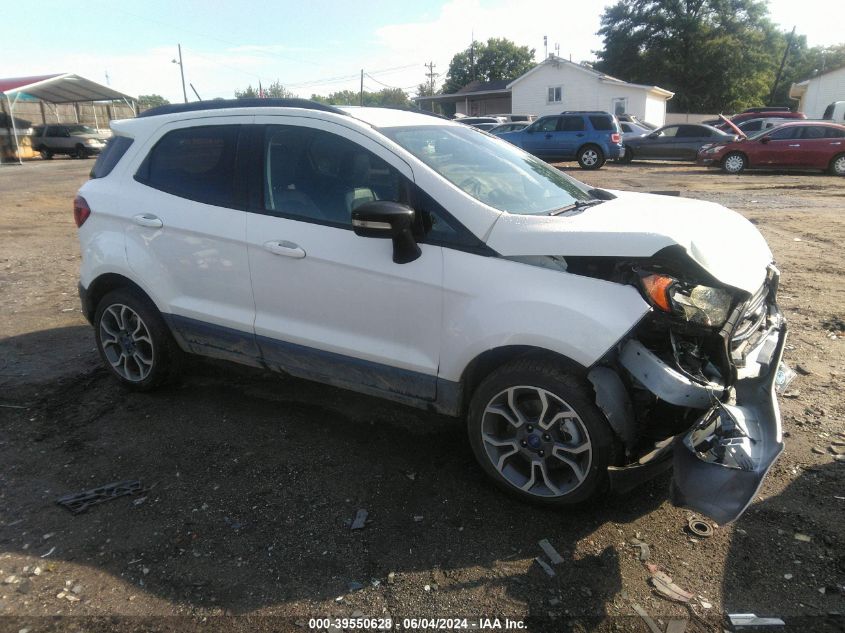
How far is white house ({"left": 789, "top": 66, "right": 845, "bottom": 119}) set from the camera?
144ft

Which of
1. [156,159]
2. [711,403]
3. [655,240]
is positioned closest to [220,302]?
[156,159]

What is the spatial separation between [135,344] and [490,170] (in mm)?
2674

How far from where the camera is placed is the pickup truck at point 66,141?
102ft

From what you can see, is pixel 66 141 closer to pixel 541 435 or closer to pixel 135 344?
pixel 135 344

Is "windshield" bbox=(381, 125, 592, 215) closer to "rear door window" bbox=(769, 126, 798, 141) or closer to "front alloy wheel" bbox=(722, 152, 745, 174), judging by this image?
"rear door window" bbox=(769, 126, 798, 141)

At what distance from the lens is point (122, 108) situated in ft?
147

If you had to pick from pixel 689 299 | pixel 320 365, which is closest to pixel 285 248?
pixel 320 365

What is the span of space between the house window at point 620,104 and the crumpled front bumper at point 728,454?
41346mm

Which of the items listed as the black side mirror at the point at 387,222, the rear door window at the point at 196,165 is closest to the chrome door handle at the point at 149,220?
the rear door window at the point at 196,165

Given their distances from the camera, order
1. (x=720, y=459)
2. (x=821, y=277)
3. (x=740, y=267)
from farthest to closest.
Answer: (x=821, y=277) < (x=740, y=267) < (x=720, y=459)

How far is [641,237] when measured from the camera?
2727 millimetres

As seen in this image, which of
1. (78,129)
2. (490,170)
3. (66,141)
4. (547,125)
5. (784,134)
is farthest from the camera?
(78,129)

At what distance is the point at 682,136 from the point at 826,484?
2190 cm

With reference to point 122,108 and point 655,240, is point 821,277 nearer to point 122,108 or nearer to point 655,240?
point 655,240
